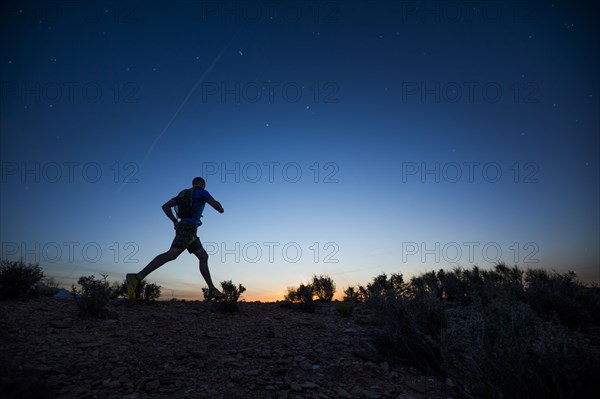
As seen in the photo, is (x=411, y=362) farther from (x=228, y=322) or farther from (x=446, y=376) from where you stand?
(x=228, y=322)

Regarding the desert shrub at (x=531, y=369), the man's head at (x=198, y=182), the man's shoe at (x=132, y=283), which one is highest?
the man's head at (x=198, y=182)

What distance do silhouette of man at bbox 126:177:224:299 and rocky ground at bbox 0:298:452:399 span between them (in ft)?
2.01

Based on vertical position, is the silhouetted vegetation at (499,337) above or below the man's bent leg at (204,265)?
below

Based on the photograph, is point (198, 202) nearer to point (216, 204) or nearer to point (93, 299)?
point (216, 204)

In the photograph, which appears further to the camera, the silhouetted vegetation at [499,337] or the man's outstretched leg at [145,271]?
the man's outstretched leg at [145,271]

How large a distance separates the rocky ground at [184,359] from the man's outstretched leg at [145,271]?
42cm

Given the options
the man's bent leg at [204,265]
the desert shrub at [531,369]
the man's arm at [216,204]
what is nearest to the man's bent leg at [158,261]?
the man's bent leg at [204,265]

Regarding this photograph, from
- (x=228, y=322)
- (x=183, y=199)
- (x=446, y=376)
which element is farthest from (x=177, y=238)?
(x=446, y=376)

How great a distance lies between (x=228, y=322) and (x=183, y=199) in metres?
2.64

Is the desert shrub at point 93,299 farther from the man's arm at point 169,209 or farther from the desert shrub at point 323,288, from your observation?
the desert shrub at point 323,288

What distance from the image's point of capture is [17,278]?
605 centimetres

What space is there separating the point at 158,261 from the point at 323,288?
518cm

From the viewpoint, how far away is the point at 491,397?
9.31 ft

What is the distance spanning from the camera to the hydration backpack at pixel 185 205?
6527 mm
